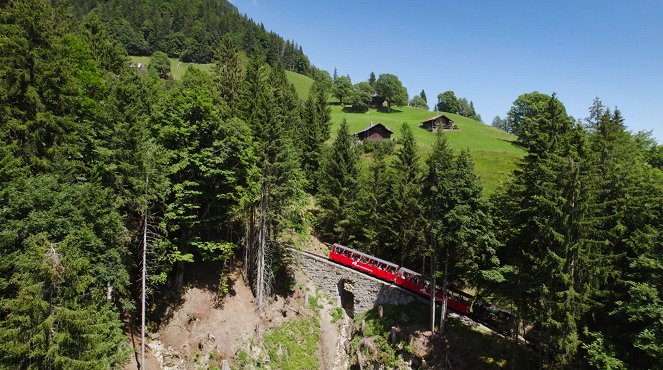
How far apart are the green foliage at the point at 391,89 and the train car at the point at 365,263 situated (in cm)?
9544

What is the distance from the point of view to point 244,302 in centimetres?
2817

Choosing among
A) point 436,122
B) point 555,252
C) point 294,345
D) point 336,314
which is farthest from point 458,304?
point 436,122

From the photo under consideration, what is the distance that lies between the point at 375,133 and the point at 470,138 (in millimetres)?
25519

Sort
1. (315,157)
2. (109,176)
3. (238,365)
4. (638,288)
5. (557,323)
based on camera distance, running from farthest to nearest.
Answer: (315,157), (238,365), (109,176), (557,323), (638,288)

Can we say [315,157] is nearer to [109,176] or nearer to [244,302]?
[244,302]

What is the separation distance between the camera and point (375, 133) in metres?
76.3

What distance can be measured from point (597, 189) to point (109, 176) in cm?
2726

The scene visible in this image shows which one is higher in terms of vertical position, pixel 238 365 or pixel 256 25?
pixel 256 25

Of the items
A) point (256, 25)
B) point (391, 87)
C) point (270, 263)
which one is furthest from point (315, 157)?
point (256, 25)

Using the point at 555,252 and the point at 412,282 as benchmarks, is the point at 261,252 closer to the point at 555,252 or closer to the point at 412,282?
the point at 412,282

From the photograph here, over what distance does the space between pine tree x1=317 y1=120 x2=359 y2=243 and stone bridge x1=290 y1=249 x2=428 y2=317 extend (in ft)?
17.6

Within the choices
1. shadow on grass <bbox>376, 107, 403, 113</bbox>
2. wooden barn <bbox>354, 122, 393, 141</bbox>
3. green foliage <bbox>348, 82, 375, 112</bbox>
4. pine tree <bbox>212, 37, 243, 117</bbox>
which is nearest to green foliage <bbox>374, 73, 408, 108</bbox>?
shadow on grass <bbox>376, 107, 403, 113</bbox>

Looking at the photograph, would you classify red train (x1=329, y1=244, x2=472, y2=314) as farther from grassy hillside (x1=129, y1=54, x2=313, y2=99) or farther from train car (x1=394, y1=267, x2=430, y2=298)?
grassy hillside (x1=129, y1=54, x2=313, y2=99)

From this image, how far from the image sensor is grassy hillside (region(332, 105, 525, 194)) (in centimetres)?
5796
